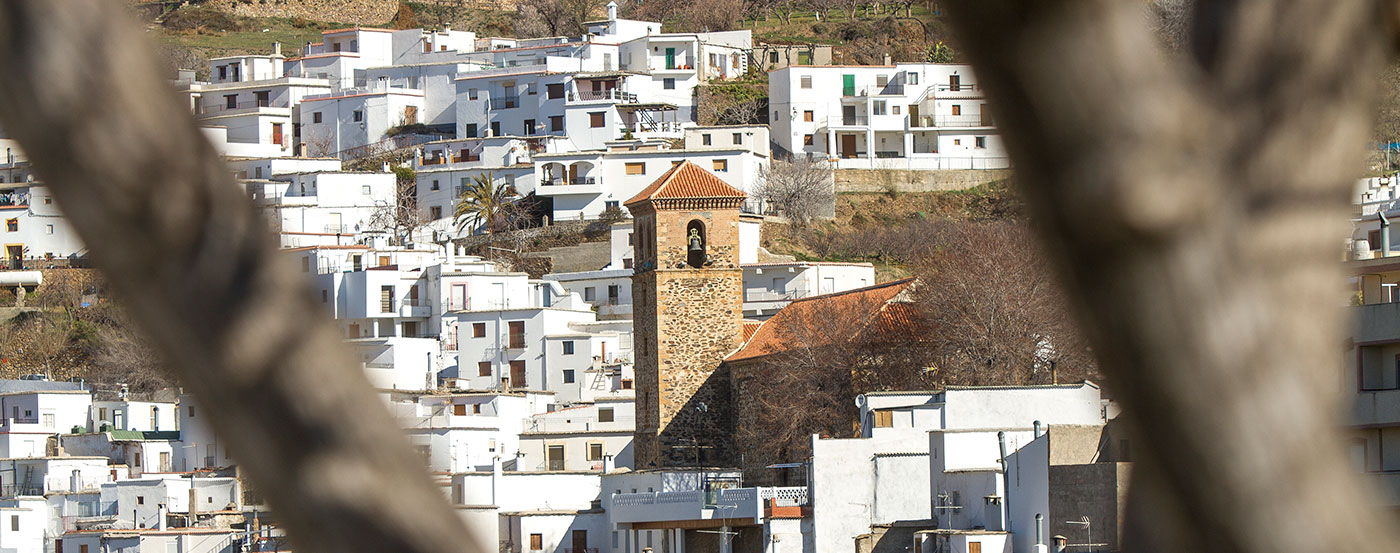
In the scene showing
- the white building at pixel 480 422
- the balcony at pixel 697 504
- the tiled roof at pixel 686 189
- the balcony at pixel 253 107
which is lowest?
the balcony at pixel 697 504

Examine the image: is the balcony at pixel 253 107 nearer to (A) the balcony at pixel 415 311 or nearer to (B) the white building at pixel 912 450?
(A) the balcony at pixel 415 311

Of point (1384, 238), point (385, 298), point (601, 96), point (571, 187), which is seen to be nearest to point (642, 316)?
point (1384, 238)

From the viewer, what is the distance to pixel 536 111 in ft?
244

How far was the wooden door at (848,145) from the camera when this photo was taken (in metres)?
72.9

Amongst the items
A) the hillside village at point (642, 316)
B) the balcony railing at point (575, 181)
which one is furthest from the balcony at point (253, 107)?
the balcony railing at point (575, 181)

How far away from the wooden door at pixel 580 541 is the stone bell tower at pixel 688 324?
221 centimetres

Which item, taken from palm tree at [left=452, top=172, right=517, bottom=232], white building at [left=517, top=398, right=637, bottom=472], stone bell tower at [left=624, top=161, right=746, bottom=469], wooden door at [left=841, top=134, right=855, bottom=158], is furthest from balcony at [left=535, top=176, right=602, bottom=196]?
stone bell tower at [left=624, top=161, right=746, bottom=469]

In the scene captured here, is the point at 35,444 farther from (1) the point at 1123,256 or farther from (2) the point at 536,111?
(1) the point at 1123,256

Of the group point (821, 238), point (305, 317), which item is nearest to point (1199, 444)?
point (305, 317)

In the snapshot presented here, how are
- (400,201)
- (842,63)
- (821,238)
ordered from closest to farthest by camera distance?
(821,238), (400,201), (842,63)

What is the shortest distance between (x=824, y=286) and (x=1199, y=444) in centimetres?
5670

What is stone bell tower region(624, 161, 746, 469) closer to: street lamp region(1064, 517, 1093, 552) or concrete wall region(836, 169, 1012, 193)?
street lamp region(1064, 517, 1093, 552)

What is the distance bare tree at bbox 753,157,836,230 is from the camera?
215 ft

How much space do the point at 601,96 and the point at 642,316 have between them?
101ft
